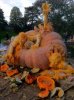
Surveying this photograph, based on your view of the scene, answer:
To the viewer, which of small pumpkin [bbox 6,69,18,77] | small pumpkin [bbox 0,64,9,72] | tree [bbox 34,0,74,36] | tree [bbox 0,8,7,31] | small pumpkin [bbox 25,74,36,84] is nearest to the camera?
small pumpkin [bbox 25,74,36,84]

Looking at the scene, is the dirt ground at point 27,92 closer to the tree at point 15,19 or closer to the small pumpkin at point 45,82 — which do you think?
the small pumpkin at point 45,82

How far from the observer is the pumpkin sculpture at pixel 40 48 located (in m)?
7.80

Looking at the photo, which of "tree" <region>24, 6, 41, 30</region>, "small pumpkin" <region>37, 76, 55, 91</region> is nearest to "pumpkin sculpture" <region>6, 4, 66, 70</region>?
"small pumpkin" <region>37, 76, 55, 91</region>

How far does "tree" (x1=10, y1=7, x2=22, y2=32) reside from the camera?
45594mm

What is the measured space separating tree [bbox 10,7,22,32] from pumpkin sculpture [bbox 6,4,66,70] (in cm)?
3702

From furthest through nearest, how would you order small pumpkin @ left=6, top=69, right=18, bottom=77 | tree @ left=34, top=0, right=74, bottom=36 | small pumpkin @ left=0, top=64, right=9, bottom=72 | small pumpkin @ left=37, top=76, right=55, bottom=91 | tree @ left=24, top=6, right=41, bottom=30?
1. tree @ left=24, top=6, right=41, bottom=30
2. tree @ left=34, top=0, right=74, bottom=36
3. small pumpkin @ left=0, top=64, right=9, bottom=72
4. small pumpkin @ left=6, top=69, right=18, bottom=77
5. small pumpkin @ left=37, top=76, right=55, bottom=91

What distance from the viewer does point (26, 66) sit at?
27.2ft

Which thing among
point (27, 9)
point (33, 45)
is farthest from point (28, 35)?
point (27, 9)

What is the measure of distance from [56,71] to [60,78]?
31 centimetres

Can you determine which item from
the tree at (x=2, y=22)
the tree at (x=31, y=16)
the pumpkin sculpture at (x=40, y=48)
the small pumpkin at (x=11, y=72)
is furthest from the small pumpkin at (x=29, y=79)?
the tree at (x=31, y=16)

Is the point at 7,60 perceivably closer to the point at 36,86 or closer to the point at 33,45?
the point at 33,45

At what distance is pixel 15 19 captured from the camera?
4659cm

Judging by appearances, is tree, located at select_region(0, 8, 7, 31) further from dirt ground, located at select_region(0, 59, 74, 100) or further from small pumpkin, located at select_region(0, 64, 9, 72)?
dirt ground, located at select_region(0, 59, 74, 100)

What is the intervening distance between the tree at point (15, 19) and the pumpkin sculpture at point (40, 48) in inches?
1457
